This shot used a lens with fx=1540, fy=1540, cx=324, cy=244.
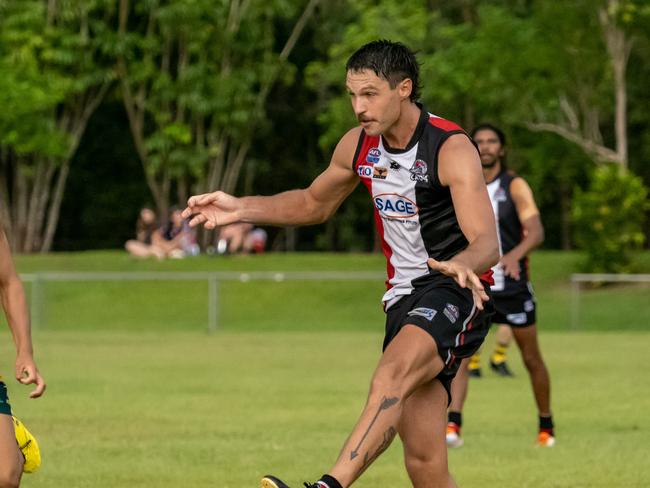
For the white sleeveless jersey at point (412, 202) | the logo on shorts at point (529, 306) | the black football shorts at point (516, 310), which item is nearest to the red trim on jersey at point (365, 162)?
the white sleeveless jersey at point (412, 202)

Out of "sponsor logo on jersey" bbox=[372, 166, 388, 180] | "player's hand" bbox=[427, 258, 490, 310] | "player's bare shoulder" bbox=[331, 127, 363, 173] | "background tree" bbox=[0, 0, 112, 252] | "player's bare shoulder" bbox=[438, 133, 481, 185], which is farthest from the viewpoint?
"background tree" bbox=[0, 0, 112, 252]

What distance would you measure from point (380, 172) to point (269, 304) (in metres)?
26.4

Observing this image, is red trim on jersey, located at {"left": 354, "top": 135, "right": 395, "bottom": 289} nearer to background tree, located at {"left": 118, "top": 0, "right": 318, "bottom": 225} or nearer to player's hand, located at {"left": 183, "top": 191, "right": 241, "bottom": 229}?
player's hand, located at {"left": 183, "top": 191, "right": 241, "bottom": 229}

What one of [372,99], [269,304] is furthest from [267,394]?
[269,304]

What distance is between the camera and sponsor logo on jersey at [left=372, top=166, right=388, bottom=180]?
22.9 ft

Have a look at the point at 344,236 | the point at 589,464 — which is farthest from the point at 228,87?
the point at 589,464

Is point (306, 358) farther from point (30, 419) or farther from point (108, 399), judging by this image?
point (30, 419)

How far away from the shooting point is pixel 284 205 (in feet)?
24.7

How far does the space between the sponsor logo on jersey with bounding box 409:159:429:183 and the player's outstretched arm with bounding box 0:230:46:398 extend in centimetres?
194

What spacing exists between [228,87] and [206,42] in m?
1.58

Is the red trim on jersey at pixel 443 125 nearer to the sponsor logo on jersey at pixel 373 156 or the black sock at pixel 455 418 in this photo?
the sponsor logo on jersey at pixel 373 156

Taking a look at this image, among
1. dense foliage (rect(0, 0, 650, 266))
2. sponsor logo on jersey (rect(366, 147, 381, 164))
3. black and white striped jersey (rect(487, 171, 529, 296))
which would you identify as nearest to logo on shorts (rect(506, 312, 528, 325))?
black and white striped jersey (rect(487, 171, 529, 296))

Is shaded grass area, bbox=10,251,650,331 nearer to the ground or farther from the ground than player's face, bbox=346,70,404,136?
nearer to the ground

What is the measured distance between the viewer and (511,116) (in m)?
38.3
